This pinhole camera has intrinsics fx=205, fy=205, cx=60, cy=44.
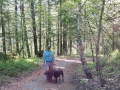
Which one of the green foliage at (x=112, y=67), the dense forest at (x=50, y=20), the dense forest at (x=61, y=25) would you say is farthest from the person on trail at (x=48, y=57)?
the green foliage at (x=112, y=67)

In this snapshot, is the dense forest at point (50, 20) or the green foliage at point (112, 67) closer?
the green foliage at point (112, 67)

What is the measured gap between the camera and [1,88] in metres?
9.87

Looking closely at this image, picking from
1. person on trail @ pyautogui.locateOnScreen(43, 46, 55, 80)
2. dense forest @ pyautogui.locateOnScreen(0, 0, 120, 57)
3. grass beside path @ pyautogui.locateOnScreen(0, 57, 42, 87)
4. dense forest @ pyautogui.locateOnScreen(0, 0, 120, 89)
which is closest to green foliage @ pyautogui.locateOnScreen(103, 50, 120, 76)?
dense forest @ pyautogui.locateOnScreen(0, 0, 120, 89)

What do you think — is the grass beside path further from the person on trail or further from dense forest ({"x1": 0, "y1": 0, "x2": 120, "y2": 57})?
dense forest ({"x1": 0, "y1": 0, "x2": 120, "y2": 57})

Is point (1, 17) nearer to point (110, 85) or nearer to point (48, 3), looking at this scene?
point (110, 85)

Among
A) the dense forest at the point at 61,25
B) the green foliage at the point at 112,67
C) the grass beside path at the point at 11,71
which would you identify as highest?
the dense forest at the point at 61,25

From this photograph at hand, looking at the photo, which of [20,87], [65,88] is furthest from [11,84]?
[65,88]

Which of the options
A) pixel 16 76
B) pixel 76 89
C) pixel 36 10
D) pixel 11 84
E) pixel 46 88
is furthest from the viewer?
pixel 36 10

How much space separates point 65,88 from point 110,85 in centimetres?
227

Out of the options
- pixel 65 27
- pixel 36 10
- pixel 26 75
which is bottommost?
pixel 26 75

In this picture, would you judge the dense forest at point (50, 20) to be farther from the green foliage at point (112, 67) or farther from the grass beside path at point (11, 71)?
the grass beside path at point (11, 71)

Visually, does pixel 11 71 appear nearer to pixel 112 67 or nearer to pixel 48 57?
pixel 48 57

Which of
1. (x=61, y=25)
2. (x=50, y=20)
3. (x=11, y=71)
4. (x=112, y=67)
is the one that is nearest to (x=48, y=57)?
(x=11, y=71)

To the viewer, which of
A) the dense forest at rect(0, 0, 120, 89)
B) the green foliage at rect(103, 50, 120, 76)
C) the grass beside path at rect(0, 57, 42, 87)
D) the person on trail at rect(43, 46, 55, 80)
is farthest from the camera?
Result: the dense forest at rect(0, 0, 120, 89)
